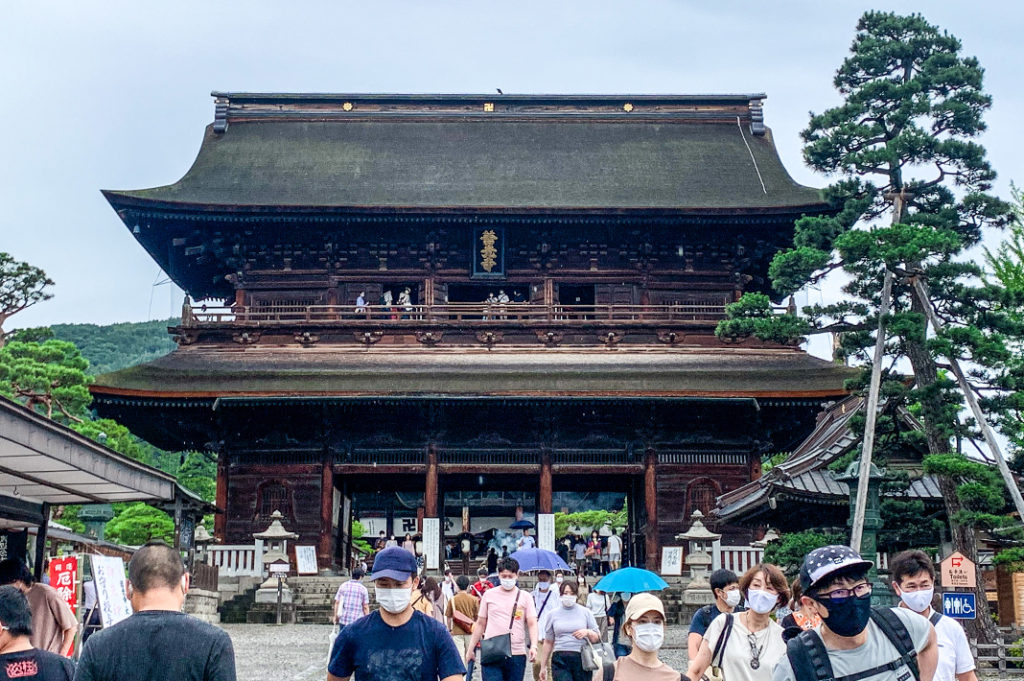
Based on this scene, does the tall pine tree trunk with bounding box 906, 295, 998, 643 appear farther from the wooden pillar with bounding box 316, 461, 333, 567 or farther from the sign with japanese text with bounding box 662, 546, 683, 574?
the wooden pillar with bounding box 316, 461, 333, 567

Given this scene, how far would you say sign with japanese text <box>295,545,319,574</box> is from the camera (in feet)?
78.9

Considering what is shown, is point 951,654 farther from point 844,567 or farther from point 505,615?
point 505,615

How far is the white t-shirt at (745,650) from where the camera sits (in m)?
6.81

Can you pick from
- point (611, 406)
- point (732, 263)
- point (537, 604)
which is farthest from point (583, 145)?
point (537, 604)

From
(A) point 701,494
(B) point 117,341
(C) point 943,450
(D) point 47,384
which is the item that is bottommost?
(A) point 701,494

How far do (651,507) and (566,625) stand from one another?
1523cm

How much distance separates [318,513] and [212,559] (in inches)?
112

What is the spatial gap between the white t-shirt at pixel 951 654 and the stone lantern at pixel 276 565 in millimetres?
16799

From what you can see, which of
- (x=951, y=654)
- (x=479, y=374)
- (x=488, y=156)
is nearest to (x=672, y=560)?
(x=479, y=374)

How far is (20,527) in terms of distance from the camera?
12.2 metres

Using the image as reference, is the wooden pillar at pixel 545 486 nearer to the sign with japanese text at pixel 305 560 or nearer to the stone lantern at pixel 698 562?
the stone lantern at pixel 698 562

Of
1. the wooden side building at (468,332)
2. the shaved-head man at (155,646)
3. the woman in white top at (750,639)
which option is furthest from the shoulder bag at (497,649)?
the wooden side building at (468,332)

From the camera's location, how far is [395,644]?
5625mm

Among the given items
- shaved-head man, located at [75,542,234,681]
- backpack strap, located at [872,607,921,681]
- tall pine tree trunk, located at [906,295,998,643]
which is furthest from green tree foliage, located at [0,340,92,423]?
backpack strap, located at [872,607,921,681]
